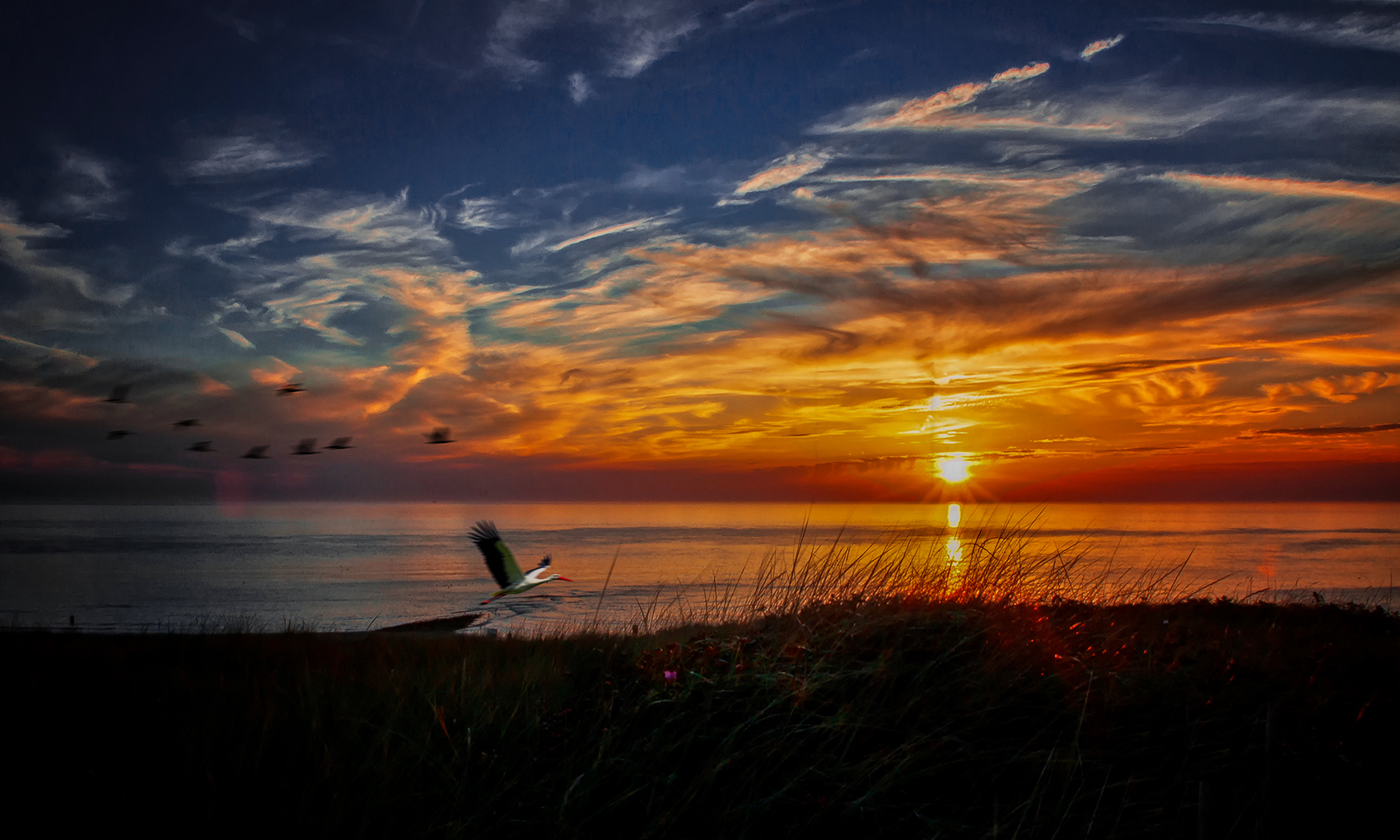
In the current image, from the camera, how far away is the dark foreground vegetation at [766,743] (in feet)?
13.0

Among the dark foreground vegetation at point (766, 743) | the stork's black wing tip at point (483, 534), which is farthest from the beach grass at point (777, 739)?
the stork's black wing tip at point (483, 534)

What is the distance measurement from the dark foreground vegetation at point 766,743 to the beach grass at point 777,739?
2 centimetres

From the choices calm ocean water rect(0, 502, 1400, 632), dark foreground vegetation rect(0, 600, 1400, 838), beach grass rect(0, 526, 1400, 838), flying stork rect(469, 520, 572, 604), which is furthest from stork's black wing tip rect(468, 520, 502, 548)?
dark foreground vegetation rect(0, 600, 1400, 838)

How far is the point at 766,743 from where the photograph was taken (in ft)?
14.4

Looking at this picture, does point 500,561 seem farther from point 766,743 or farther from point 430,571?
point 430,571

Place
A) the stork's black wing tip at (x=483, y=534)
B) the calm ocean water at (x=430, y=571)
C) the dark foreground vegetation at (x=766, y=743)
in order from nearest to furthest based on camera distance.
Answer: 1. the dark foreground vegetation at (x=766, y=743)
2. the stork's black wing tip at (x=483, y=534)
3. the calm ocean water at (x=430, y=571)

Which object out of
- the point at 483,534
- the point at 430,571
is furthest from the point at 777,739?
the point at 430,571

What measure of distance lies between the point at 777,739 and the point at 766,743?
0.32 feet

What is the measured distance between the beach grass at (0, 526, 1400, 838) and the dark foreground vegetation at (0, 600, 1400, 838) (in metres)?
0.02

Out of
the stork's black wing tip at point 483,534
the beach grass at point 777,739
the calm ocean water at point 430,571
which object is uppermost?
the stork's black wing tip at point 483,534

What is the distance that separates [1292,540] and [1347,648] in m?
74.2

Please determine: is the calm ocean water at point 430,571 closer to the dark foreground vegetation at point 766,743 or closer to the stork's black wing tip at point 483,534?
the dark foreground vegetation at point 766,743

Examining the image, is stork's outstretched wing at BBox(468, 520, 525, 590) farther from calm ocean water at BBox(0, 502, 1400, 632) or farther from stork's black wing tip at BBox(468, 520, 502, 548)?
calm ocean water at BBox(0, 502, 1400, 632)

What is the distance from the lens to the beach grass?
13.1ft
